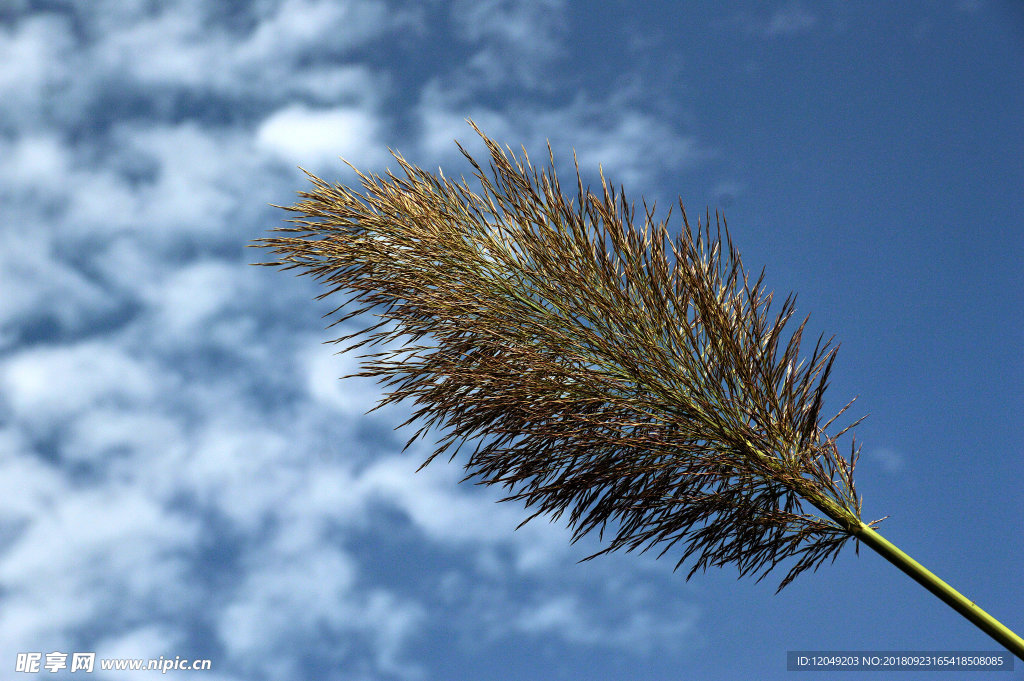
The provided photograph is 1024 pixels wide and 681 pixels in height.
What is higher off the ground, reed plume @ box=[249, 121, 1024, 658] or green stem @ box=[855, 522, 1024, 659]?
reed plume @ box=[249, 121, 1024, 658]

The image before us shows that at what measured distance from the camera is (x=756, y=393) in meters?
2.21

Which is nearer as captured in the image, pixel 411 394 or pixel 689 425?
pixel 689 425

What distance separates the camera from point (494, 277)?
2416 millimetres

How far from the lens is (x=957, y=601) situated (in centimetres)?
184

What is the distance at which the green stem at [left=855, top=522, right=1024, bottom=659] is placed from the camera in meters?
1.78

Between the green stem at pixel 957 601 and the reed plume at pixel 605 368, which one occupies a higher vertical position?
the reed plume at pixel 605 368

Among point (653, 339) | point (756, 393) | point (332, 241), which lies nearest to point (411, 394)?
point (332, 241)

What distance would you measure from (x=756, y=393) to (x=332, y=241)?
1404 millimetres

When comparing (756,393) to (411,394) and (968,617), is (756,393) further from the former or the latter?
(411,394)

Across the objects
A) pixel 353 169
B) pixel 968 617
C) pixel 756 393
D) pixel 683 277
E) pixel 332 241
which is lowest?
pixel 968 617

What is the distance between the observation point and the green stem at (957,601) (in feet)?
5.85

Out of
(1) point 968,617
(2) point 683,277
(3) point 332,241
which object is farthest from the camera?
(3) point 332,241

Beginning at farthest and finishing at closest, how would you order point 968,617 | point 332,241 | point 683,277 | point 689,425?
point 332,241 → point 683,277 → point 689,425 → point 968,617

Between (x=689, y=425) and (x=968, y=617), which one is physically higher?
(x=689, y=425)
